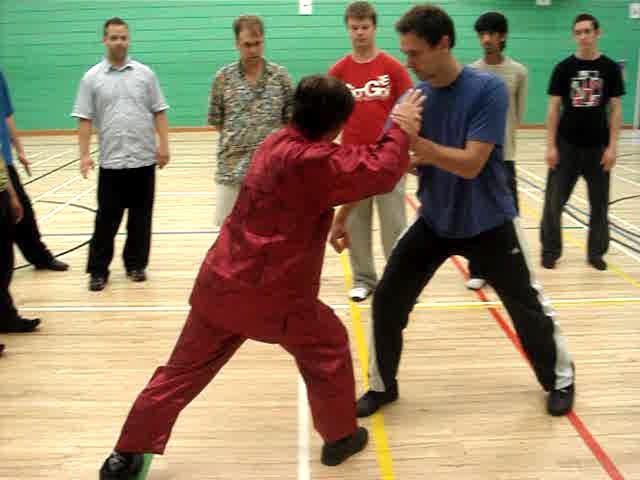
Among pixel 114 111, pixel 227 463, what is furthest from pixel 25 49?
pixel 227 463

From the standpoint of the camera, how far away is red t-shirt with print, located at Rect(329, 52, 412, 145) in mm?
4090

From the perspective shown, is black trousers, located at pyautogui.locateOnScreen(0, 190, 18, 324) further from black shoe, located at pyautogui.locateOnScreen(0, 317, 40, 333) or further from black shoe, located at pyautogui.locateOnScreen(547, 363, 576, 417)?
black shoe, located at pyautogui.locateOnScreen(547, 363, 576, 417)

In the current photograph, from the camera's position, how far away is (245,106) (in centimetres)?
403

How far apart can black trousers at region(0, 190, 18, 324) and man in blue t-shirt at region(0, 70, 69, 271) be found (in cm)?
83

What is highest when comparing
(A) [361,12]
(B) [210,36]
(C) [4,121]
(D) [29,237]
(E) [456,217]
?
(B) [210,36]

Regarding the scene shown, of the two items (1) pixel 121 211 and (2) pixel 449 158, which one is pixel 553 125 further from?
(1) pixel 121 211

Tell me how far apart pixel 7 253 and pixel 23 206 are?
3.92ft

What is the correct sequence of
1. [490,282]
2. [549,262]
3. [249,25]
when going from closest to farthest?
[490,282] < [249,25] < [549,262]

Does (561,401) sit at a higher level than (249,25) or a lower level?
lower

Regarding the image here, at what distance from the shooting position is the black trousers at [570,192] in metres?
4.79

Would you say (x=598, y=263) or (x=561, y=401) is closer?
(x=561, y=401)

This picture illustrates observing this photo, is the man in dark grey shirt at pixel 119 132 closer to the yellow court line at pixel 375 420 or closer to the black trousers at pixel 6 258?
the black trousers at pixel 6 258

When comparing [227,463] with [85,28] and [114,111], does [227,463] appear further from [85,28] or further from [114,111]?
[85,28]

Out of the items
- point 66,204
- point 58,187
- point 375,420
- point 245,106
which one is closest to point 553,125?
point 245,106
